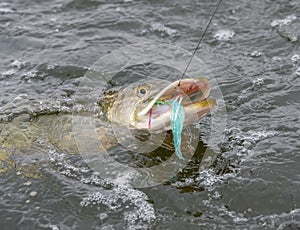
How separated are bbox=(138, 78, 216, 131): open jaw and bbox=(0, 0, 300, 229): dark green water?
1.52 feet

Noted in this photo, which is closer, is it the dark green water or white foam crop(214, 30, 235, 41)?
the dark green water

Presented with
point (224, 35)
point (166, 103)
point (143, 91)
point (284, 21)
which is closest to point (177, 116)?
point (166, 103)

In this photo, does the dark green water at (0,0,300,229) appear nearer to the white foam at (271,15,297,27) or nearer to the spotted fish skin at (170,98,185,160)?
the white foam at (271,15,297,27)

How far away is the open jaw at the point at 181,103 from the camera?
3.23m

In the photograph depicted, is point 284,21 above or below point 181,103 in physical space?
above

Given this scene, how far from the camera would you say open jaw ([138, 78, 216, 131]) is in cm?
323

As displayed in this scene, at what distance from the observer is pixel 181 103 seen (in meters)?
3.23

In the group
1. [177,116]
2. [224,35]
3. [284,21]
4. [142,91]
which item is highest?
[284,21]

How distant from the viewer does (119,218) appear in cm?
316

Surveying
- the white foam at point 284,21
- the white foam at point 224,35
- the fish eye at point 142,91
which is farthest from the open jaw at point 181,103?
the white foam at point 284,21

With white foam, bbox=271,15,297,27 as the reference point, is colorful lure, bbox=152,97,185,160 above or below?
below

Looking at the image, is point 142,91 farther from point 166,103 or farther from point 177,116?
point 177,116

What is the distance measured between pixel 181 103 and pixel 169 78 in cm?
165

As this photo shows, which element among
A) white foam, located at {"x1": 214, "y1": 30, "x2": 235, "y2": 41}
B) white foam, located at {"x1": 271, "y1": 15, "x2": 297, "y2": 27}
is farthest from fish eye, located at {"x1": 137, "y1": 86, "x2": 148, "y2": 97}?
white foam, located at {"x1": 271, "y1": 15, "x2": 297, "y2": 27}
